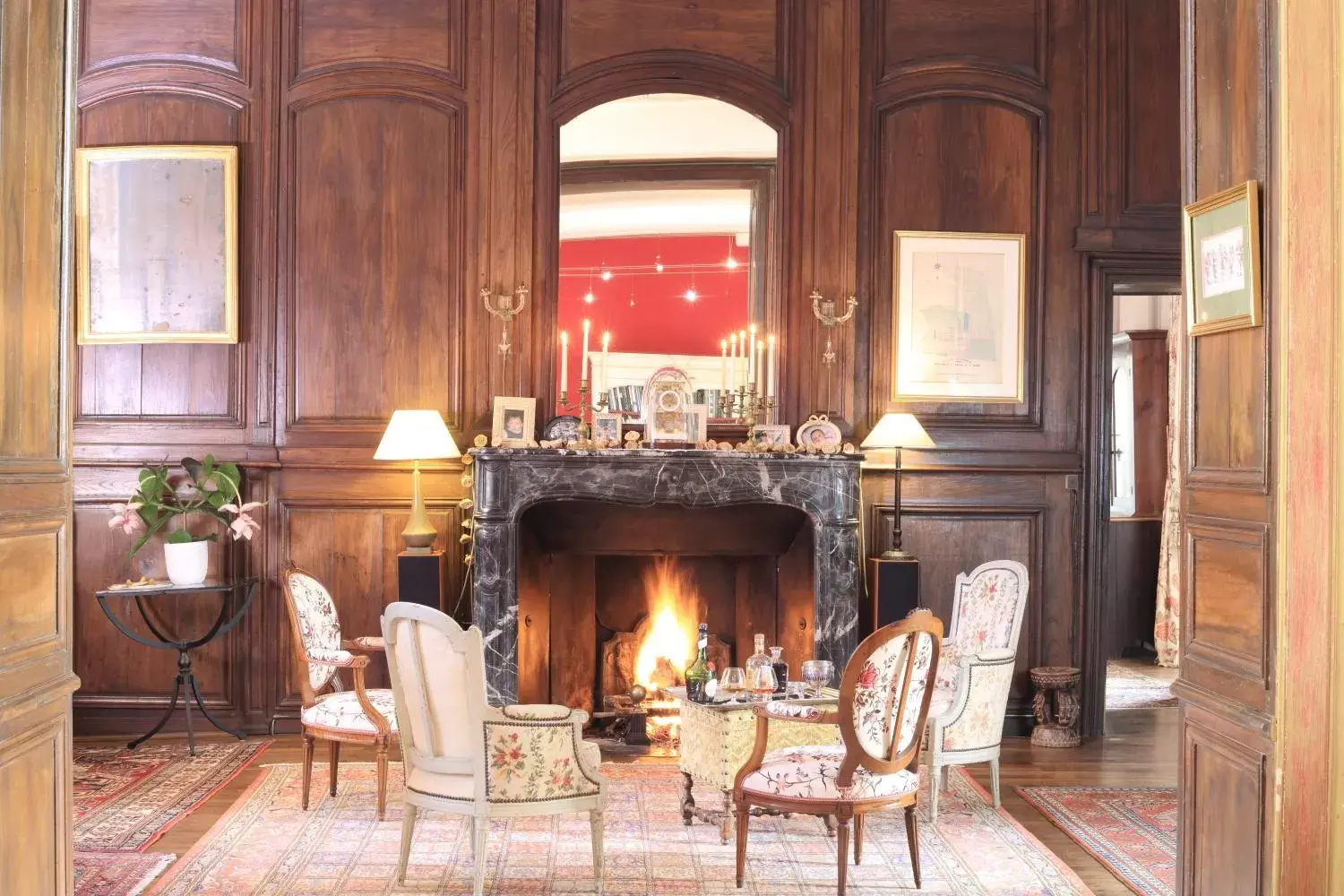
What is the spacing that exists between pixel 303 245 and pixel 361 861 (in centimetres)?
327

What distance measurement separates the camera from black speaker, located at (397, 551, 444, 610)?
5.74 metres

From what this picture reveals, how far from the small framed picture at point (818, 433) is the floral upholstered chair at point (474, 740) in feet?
8.26

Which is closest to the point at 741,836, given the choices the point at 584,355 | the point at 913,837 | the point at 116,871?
the point at 913,837

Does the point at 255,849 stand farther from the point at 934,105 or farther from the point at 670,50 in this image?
the point at 934,105

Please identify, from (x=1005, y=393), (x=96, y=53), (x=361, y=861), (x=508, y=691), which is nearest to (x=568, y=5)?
(x=96, y=53)

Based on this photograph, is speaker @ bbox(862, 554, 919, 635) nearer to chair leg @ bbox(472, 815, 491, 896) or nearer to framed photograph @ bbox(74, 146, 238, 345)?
chair leg @ bbox(472, 815, 491, 896)

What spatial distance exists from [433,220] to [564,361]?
999 mm

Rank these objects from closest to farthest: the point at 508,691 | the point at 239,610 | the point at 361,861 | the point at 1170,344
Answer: the point at 361,861 < the point at 508,691 < the point at 239,610 < the point at 1170,344

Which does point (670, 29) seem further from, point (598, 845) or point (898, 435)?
point (598, 845)

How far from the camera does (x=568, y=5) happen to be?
6.16 meters

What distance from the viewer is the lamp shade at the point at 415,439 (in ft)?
18.4

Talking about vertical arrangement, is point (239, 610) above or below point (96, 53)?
below

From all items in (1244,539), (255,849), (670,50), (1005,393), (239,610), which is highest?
(670,50)

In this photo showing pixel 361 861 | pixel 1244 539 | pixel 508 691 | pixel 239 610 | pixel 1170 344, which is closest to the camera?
pixel 1244 539
